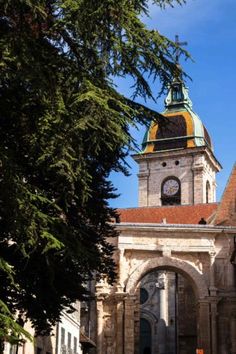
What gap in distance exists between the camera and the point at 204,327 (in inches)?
1423

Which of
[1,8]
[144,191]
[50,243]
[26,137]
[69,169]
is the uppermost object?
[144,191]

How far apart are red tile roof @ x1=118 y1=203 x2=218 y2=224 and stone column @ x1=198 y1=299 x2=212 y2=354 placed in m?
10.1

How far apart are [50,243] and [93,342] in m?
28.1

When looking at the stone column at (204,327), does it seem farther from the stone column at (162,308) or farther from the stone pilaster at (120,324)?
the stone column at (162,308)

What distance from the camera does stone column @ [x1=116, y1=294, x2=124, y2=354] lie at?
36.4m

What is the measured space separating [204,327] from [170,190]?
88.9 feet

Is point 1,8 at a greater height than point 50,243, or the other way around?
point 1,8

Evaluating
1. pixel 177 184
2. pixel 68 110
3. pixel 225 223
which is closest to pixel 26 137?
pixel 68 110

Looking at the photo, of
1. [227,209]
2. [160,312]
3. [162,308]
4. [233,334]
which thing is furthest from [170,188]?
[233,334]

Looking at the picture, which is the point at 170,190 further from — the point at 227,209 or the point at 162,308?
the point at 227,209

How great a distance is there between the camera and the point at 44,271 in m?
13.2

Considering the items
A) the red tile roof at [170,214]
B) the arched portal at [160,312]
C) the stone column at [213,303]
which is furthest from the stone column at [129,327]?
the arched portal at [160,312]

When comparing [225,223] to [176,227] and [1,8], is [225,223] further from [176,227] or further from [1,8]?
[1,8]

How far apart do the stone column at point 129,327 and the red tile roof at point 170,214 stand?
412 inches
